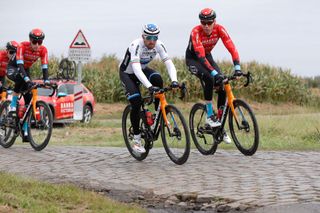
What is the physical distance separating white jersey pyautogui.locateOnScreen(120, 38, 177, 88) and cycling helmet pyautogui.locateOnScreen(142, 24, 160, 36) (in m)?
0.25

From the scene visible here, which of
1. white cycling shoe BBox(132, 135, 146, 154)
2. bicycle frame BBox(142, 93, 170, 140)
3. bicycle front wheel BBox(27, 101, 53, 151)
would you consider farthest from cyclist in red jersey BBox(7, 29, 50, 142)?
bicycle frame BBox(142, 93, 170, 140)

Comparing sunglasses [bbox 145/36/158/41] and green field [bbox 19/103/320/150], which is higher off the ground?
sunglasses [bbox 145/36/158/41]

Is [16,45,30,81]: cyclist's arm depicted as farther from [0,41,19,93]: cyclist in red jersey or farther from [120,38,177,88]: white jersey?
[0,41,19,93]: cyclist in red jersey

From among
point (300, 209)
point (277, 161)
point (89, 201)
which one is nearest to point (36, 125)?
point (277, 161)

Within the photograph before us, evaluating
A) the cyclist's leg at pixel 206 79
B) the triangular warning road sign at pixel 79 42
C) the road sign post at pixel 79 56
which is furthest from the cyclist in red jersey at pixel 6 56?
the cyclist's leg at pixel 206 79

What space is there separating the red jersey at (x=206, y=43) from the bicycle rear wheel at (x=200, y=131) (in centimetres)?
90

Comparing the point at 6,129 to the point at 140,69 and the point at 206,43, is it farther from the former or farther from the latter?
the point at 206,43

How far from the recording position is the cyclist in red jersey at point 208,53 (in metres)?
11.5

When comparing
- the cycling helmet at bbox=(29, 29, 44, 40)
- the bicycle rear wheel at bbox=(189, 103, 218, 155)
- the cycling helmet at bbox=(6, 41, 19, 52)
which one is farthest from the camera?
the cycling helmet at bbox=(6, 41, 19, 52)

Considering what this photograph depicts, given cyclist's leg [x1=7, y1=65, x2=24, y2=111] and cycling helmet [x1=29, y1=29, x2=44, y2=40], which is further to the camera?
cyclist's leg [x1=7, y1=65, x2=24, y2=111]

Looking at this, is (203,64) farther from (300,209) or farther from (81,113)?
(81,113)

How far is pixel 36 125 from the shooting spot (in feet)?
44.3

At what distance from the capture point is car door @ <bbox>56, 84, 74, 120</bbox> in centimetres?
2570

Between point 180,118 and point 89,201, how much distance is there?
289cm
